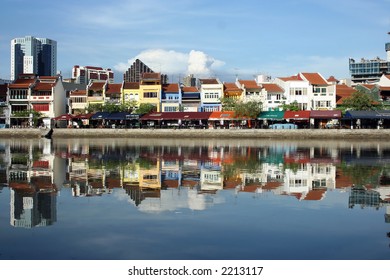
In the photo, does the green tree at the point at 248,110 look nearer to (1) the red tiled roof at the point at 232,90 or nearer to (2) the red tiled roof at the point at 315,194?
(1) the red tiled roof at the point at 232,90

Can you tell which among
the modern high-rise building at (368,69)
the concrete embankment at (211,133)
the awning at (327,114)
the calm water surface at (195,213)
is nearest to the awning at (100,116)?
the concrete embankment at (211,133)

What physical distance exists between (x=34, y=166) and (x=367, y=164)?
58.5 feet

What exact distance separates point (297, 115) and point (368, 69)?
6016 cm

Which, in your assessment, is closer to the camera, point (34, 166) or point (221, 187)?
point (221, 187)

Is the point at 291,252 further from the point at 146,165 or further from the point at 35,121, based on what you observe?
the point at 35,121

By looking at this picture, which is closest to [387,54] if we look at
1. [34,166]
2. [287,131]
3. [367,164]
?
[287,131]

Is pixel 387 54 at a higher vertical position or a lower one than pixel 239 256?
higher

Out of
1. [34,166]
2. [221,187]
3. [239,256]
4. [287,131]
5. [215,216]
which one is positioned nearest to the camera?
[239,256]

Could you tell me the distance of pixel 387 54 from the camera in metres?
113

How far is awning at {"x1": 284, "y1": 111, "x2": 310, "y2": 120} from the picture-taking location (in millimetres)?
63562

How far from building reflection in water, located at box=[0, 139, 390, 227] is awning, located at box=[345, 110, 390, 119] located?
29.2 metres

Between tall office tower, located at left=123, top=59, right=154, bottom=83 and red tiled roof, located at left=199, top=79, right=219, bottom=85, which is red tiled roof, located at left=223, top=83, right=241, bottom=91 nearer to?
red tiled roof, located at left=199, top=79, right=219, bottom=85

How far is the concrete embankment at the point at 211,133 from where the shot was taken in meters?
57.6

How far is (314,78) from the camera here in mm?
69375
